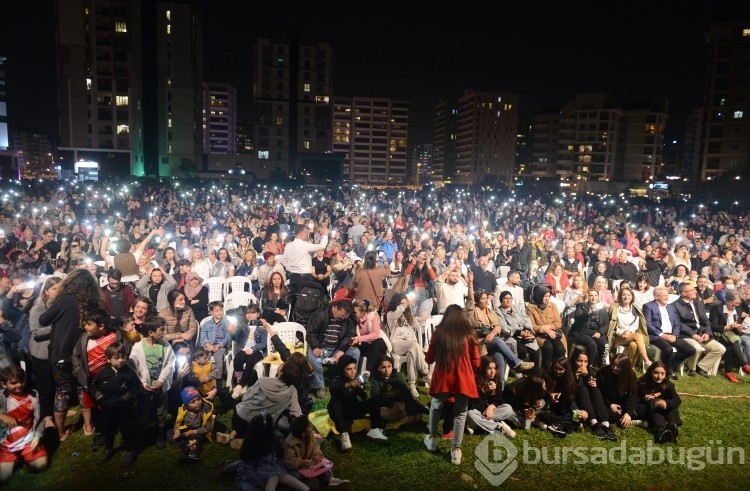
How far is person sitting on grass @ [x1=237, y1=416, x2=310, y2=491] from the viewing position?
4660 mm

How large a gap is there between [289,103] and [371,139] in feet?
173

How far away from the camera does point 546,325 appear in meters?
7.70

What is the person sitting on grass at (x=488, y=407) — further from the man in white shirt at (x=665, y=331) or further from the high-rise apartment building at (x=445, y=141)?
the high-rise apartment building at (x=445, y=141)

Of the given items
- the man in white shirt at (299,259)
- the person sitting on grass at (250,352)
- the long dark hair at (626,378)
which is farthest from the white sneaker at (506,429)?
the man in white shirt at (299,259)

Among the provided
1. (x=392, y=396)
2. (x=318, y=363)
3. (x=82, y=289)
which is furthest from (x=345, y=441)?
(x=82, y=289)

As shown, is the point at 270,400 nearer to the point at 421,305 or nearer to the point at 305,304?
the point at 305,304

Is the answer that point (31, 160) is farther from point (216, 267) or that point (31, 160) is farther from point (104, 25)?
point (216, 267)

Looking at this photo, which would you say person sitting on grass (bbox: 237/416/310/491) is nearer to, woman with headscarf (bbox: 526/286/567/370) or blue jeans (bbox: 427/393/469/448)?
blue jeans (bbox: 427/393/469/448)

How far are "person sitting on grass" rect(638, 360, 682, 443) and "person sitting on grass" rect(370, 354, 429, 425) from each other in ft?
9.17

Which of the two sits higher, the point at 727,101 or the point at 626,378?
the point at 727,101

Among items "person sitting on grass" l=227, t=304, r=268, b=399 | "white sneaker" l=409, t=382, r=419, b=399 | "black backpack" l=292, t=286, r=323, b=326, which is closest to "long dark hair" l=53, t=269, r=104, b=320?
"person sitting on grass" l=227, t=304, r=268, b=399

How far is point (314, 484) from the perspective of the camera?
481 cm

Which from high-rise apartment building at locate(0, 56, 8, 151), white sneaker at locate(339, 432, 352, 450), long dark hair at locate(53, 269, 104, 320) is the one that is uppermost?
high-rise apartment building at locate(0, 56, 8, 151)
